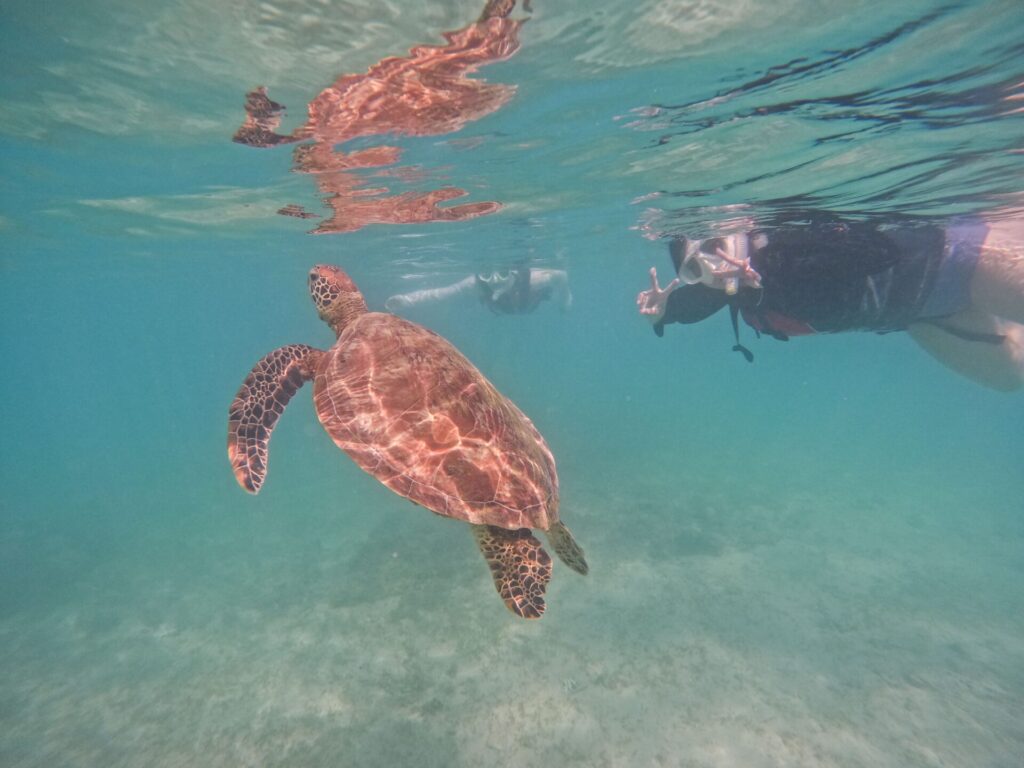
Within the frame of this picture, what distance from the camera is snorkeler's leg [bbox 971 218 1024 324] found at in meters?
8.05

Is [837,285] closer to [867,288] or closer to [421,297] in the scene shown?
[867,288]

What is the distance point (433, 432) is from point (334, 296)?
4285 millimetres

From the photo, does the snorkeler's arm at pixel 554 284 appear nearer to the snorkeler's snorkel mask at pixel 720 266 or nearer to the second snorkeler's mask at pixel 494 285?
the second snorkeler's mask at pixel 494 285

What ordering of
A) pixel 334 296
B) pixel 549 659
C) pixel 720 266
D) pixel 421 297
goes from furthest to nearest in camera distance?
pixel 421 297 → pixel 549 659 → pixel 720 266 → pixel 334 296

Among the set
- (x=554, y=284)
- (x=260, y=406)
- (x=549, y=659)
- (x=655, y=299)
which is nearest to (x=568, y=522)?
(x=549, y=659)

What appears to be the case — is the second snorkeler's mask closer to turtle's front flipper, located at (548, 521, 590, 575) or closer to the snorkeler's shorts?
the snorkeler's shorts

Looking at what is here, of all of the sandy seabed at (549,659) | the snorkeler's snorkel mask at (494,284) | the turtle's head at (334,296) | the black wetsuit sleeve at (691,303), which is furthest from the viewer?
the snorkeler's snorkel mask at (494,284)

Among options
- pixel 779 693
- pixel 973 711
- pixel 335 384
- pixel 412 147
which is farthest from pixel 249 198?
pixel 973 711

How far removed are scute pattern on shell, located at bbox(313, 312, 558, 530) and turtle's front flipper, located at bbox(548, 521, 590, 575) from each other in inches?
11.1

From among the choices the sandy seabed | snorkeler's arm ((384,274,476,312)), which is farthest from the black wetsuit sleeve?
snorkeler's arm ((384,274,476,312))

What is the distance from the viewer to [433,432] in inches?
170

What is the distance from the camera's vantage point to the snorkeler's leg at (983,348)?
867cm

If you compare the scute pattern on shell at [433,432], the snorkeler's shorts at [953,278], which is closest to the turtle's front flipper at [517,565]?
the scute pattern on shell at [433,432]

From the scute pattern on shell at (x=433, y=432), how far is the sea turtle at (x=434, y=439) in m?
0.01
